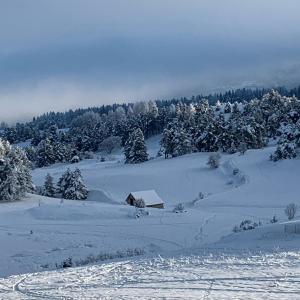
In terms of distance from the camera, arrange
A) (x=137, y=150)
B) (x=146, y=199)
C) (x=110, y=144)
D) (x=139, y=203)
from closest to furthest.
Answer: (x=139, y=203), (x=146, y=199), (x=137, y=150), (x=110, y=144)

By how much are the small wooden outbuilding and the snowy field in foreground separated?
3773 centimetres

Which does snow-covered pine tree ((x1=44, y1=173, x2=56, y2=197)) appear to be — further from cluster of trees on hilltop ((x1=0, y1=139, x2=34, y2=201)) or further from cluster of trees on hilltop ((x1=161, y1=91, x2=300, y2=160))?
cluster of trees on hilltop ((x1=161, y1=91, x2=300, y2=160))

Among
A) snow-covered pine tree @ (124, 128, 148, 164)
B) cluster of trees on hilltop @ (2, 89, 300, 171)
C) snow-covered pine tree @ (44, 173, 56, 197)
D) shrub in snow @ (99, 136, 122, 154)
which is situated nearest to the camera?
snow-covered pine tree @ (44, 173, 56, 197)

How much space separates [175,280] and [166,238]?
20069 millimetres

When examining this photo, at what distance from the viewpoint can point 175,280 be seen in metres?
14.2

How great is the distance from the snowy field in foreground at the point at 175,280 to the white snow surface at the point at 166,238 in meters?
0.03

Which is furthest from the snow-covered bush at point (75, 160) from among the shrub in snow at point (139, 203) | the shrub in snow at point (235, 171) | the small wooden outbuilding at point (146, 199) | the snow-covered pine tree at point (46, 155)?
the shrub in snow at point (139, 203)

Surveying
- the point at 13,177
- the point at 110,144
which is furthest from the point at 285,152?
the point at 110,144

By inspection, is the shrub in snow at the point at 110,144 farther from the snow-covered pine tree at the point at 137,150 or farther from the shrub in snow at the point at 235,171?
the shrub in snow at the point at 235,171

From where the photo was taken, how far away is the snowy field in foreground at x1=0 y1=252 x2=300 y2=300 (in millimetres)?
12453

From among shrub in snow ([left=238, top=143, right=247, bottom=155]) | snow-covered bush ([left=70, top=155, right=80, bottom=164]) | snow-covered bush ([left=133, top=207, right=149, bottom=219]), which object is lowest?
snow-covered bush ([left=133, top=207, right=149, bottom=219])

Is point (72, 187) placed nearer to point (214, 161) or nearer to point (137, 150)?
point (214, 161)

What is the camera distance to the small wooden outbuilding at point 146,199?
5619cm

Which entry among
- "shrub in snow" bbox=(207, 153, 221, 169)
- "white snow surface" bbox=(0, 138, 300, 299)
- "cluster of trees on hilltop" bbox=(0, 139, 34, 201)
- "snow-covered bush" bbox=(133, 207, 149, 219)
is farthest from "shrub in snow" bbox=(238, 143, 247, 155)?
"snow-covered bush" bbox=(133, 207, 149, 219)
